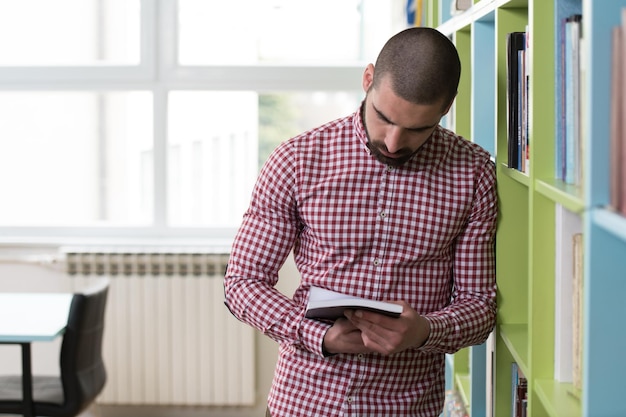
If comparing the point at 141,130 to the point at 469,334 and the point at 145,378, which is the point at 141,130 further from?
the point at 469,334

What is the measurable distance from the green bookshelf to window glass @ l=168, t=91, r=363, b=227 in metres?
1.74

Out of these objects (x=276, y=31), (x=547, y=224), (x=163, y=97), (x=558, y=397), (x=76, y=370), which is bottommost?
(x=76, y=370)

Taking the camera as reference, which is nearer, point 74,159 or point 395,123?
point 395,123

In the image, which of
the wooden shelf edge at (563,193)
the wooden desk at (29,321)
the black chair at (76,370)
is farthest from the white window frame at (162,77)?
the wooden shelf edge at (563,193)

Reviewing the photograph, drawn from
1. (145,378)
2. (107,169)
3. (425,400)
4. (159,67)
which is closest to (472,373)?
(425,400)

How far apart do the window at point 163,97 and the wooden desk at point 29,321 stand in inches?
30.5

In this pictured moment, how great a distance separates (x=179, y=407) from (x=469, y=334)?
263 cm

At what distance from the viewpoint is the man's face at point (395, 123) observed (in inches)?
64.1

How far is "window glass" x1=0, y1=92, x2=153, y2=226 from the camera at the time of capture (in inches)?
176

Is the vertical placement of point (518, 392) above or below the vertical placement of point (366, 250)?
below

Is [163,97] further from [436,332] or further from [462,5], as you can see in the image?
[436,332]

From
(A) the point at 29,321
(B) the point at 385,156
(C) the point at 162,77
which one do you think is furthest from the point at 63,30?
(B) the point at 385,156

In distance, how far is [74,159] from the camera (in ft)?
15.1

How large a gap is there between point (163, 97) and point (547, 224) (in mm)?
2854
